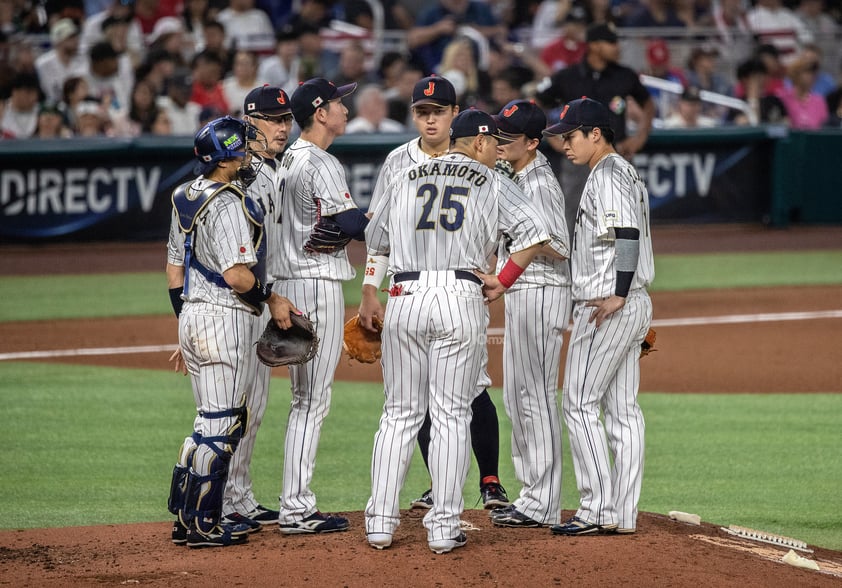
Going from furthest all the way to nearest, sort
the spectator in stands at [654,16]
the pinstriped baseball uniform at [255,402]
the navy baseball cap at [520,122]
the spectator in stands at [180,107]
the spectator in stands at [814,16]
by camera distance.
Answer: the spectator in stands at [814,16]
the spectator in stands at [654,16]
the spectator in stands at [180,107]
the navy baseball cap at [520,122]
the pinstriped baseball uniform at [255,402]

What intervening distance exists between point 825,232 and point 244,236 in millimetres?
14201

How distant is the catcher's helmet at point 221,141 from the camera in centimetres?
531

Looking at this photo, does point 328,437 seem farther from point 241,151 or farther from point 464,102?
point 464,102

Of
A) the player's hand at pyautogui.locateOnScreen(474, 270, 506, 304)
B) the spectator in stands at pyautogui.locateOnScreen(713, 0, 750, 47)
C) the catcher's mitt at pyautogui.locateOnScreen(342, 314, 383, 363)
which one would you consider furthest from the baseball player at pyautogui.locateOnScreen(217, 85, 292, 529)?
the spectator in stands at pyautogui.locateOnScreen(713, 0, 750, 47)

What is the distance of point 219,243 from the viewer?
17.2 ft

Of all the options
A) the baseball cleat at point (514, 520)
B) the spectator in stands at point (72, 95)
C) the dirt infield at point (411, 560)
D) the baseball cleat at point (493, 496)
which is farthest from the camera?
the spectator in stands at point (72, 95)

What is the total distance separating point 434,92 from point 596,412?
5.50 ft

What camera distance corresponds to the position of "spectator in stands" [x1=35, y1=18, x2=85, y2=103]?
1567 cm

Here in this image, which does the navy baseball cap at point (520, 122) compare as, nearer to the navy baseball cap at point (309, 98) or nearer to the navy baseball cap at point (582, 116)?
the navy baseball cap at point (582, 116)

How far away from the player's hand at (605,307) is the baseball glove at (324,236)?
1.18 m

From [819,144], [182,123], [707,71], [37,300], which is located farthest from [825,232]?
[37,300]

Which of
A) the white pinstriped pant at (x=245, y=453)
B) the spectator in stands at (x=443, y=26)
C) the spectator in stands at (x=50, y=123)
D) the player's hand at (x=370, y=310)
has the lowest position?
the white pinstriped pant at (x=245, y=453)

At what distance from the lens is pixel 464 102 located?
15.6m

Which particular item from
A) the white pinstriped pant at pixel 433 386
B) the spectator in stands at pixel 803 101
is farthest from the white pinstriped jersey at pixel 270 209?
the spectator in stands at pixel 803 101
